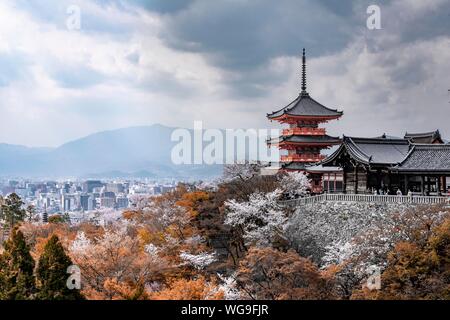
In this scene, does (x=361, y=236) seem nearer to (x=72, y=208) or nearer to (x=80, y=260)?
(x=80, y=260)

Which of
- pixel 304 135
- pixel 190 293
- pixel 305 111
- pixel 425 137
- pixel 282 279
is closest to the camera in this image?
pixel 190 293

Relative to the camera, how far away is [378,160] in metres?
28.6

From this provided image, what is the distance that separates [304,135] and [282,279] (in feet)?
62.3

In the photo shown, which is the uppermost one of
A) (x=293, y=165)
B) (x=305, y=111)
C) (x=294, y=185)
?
(x=305, y=111)

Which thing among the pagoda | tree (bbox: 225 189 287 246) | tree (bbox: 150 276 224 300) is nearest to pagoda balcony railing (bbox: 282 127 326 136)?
the pagoda

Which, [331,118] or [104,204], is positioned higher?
[331,118]

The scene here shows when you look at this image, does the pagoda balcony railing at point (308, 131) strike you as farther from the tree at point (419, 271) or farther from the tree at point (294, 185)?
the tree at point (419, 271)

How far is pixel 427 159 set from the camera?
26.5m

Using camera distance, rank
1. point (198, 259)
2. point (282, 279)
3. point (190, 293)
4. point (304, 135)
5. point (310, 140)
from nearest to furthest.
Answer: point (190, 293) < point (282, 279) < point (198, 259) < point (310, 140) < point (304, 135)

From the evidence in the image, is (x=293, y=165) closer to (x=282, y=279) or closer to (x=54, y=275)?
(x=282, y=279)

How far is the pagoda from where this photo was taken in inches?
1516

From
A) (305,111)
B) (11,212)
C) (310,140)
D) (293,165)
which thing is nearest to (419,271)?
(293,165)
